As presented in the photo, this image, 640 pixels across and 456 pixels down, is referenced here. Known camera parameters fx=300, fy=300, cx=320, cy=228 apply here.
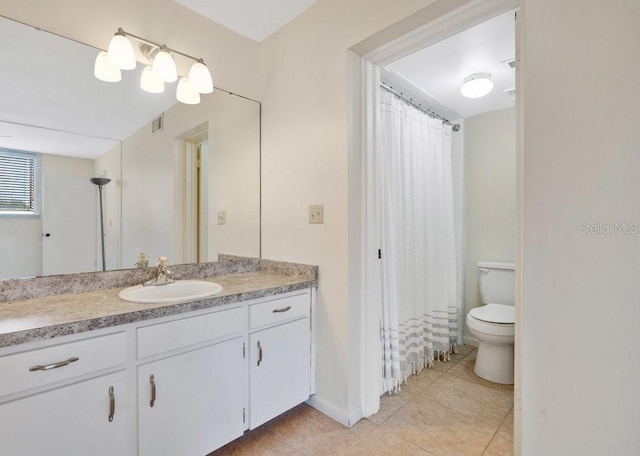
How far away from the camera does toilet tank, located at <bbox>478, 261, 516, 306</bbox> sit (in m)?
2.46

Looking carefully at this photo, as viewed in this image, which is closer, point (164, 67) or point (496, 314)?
point (164, 67)

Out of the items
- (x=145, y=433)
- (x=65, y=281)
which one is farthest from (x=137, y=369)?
(x=65, y=281)

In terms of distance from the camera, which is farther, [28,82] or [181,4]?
[181,4]

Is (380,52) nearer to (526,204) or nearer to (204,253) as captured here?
(526,204)

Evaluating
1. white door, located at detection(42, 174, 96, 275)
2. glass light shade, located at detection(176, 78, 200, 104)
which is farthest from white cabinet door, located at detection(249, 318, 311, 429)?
glass light shade, located at detection(176, 78, 200, 104)

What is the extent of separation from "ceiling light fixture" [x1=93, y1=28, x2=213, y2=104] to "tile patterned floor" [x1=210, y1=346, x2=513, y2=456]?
191 centimetres

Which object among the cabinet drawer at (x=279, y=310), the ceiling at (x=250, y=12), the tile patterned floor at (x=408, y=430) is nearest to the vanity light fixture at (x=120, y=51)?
the ceiling at (x=250, y=12)

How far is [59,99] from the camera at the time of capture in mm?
1430

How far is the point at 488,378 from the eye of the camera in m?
2.12

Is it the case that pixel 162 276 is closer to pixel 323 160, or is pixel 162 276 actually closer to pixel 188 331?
pixel 188 331

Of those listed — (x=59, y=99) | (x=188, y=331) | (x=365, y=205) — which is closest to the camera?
(x=188, y=331)

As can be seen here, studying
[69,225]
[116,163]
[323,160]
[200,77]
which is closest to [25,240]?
[69,225]

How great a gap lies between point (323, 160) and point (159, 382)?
4.24 feet

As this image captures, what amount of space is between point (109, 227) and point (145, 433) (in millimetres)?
993
